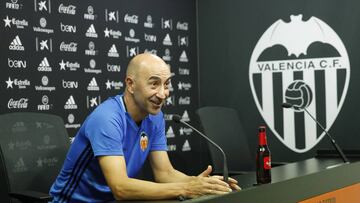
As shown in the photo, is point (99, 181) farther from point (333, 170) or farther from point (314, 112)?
point (314, 112)

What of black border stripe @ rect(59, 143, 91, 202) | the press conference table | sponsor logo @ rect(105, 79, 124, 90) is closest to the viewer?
the press conference table

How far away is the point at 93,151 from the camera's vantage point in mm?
2605

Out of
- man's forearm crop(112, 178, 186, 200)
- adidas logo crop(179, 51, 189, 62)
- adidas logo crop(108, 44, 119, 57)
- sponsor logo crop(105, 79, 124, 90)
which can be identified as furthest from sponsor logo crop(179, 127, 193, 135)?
man's forearm crop(112, 178, 186, 200)

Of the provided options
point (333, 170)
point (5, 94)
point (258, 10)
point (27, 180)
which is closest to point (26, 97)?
point (5, 94)

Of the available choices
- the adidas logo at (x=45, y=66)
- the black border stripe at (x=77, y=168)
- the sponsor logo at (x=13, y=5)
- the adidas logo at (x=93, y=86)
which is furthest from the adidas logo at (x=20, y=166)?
the adidas logo at (x=93, y=86)

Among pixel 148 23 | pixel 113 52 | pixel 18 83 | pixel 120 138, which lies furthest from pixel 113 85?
pixel 120 138

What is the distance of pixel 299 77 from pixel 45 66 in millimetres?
2328

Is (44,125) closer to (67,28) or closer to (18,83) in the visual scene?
(18,83)

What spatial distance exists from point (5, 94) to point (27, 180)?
36.7 inches

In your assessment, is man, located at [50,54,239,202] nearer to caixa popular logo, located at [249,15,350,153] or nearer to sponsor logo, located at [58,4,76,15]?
sponsor logo, located at [58,4,76,15]

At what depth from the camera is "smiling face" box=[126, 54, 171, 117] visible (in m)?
2.80

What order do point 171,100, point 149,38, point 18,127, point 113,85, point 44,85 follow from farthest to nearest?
point 171,100, point 149,38, point 113,85, point 44,85, point 18,127

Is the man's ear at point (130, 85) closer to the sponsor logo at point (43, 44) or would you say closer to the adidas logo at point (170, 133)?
the sponsor logo at point (43, 44)

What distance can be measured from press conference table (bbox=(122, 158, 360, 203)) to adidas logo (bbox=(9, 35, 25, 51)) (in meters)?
1.85
